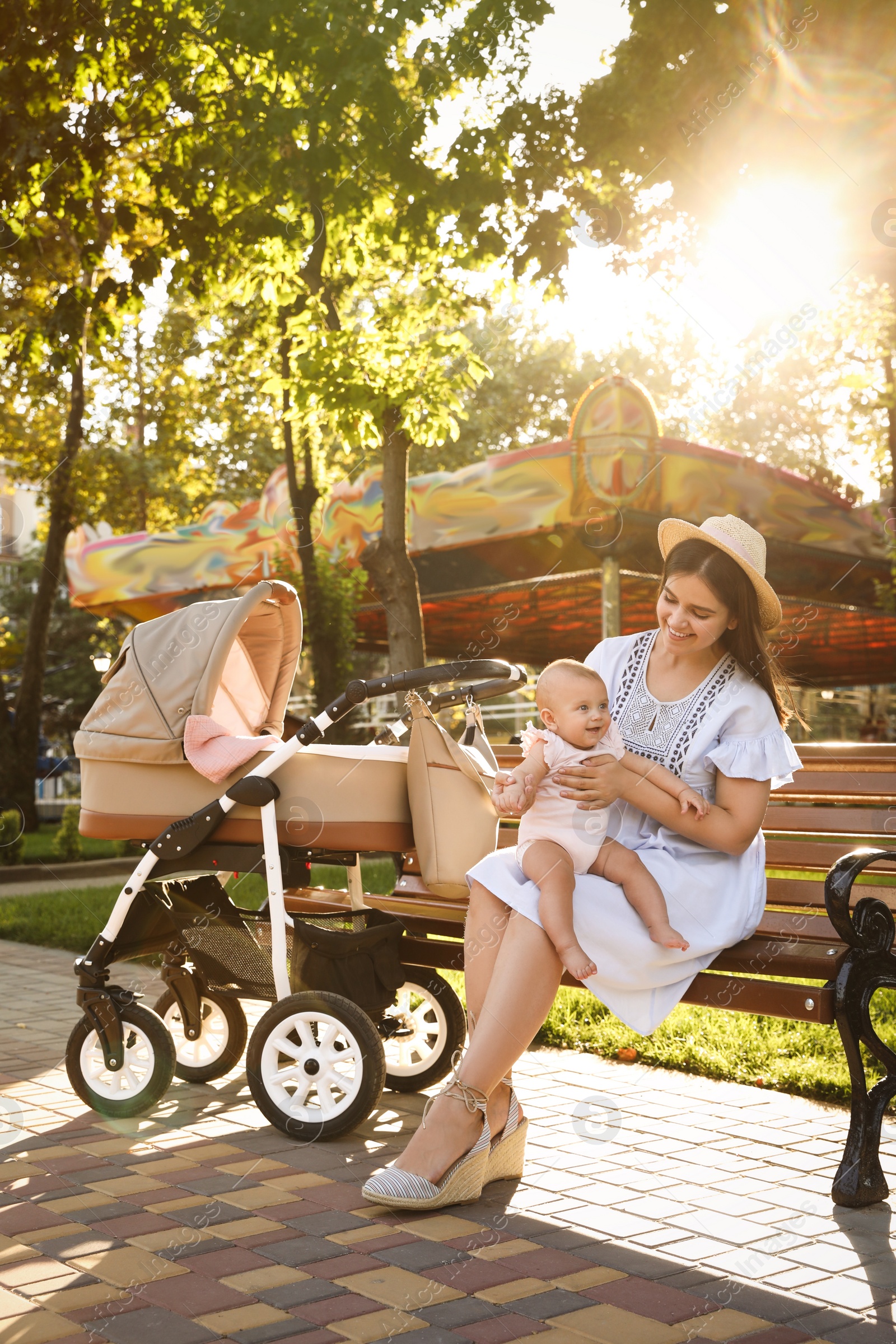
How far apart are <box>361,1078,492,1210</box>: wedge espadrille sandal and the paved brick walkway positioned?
0.06 m

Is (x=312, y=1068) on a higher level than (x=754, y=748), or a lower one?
lower

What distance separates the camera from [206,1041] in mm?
4461

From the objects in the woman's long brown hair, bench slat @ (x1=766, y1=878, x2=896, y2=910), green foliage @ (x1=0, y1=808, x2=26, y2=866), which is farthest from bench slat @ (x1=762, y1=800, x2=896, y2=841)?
green foliage @ (x1=0, y1=808, x2=26, y2=866)

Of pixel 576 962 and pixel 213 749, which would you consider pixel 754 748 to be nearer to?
pixel 576 962

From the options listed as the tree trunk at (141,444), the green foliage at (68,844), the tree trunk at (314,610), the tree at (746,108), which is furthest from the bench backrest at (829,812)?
the tree trunk at (141,444)

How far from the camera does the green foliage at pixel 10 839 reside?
12.9 metres

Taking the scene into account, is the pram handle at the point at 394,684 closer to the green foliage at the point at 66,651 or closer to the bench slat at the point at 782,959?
the bench slat at the point at 782,959

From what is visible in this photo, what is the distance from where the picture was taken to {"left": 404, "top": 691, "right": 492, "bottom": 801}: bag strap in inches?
149

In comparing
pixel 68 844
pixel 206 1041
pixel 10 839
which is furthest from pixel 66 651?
pixel 206 1041

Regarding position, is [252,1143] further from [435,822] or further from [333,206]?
[333,206]

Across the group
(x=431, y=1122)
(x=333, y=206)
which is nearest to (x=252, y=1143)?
(x=431, y=1122)

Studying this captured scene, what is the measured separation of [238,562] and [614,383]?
9.05m

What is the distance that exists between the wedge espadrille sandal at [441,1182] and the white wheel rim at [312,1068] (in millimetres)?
608

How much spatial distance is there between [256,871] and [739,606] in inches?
62.2
